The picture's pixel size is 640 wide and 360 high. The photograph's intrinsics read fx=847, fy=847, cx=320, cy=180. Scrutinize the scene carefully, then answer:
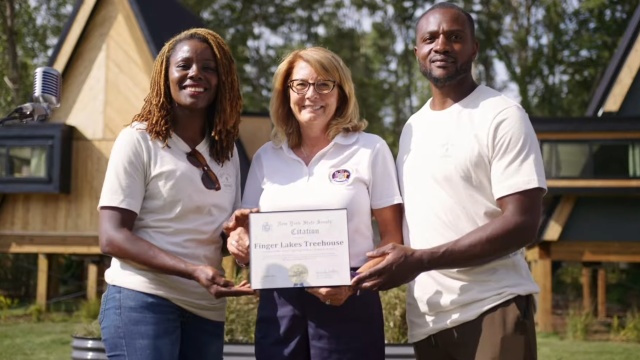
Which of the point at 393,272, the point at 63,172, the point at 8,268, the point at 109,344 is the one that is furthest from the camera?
the point at 8,268

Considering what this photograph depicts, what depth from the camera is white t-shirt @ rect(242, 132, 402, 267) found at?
11.6 feet

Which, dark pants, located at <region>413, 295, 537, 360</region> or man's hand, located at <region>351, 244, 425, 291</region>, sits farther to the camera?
dark pants, located at <region>413, 295, 537, 360</region>

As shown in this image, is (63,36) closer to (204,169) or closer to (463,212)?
(204,169)

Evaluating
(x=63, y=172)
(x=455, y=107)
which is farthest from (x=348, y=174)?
(x=63, y=172)

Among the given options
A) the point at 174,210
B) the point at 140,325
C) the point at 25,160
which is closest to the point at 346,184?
the point at 174,210

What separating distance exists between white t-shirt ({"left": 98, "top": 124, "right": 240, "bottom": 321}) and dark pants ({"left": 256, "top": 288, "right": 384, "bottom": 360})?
0.26 metres

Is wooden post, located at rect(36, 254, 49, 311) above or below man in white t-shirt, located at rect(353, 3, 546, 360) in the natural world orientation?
above

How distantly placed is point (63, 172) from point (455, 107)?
13731mm

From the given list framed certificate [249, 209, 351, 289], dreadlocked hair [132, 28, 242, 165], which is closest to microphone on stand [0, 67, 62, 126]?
dreadlocked hair [132, 28, 242, 165]

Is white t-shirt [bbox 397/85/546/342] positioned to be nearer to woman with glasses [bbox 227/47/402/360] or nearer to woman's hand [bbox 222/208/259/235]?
woman with glasses [bbox 227/47/402/360]

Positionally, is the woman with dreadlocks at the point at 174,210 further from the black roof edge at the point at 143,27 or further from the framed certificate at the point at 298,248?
the black roof edge at the point at 143,27

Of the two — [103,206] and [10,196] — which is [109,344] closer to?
[103,206]

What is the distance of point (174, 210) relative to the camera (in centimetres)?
339

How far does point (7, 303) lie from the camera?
16.8 m
